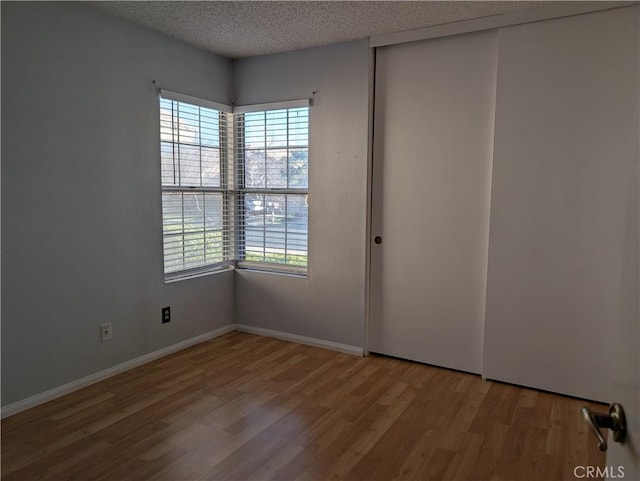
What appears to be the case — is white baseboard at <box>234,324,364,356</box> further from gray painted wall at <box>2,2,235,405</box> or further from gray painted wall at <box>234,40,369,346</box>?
gray painted wall at <box>2,2,235,405</box>

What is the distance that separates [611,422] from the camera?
35.1 inches

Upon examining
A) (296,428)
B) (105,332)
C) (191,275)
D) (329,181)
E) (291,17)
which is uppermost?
(291,17)

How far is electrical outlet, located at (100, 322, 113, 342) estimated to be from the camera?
3172mm

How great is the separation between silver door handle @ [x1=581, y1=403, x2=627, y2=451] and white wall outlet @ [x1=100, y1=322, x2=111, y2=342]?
10.0 feet

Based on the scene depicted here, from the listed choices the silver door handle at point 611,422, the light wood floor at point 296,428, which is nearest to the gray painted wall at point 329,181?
the light wood floor at point 296,428

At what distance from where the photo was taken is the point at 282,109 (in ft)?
13.0

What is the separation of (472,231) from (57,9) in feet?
9.92

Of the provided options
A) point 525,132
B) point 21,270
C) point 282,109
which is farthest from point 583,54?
point 21,270

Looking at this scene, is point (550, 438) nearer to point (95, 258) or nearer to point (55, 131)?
point (95, 258)

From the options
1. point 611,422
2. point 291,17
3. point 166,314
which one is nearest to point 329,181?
point 291,17

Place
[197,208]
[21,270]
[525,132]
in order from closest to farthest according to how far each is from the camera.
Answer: [21,270], [525,132], [197,208]

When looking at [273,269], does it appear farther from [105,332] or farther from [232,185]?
[105,332]

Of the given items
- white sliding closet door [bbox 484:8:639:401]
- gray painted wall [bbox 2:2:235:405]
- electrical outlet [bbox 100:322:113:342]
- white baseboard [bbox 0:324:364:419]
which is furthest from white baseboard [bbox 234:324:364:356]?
electrical outlet [bbox 100:322:113:342]

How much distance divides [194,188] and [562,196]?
2.75 meters
